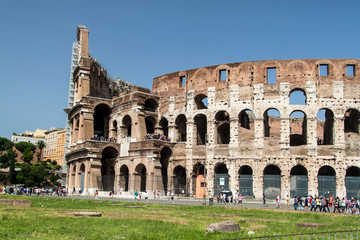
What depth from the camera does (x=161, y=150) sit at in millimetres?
43062

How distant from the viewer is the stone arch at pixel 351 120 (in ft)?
128

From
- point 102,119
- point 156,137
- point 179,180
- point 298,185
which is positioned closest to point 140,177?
point 179,180

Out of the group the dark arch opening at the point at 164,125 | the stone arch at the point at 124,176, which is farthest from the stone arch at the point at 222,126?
the stone arch at the point at 124,176

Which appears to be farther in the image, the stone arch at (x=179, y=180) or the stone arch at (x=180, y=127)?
the stone arch at (x=180, y=127)

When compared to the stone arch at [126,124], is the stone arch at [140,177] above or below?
below

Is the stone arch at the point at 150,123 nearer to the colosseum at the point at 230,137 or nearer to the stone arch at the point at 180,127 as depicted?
the colosseum at the point at 230,137

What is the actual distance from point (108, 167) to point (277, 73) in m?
21.4

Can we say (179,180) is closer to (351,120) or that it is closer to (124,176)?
(124,176)

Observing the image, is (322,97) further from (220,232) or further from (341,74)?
(220,232)

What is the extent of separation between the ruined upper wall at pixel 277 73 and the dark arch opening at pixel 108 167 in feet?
35.3

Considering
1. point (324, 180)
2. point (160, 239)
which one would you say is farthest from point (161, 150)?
point (160, 239)

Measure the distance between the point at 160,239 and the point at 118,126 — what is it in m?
35.8

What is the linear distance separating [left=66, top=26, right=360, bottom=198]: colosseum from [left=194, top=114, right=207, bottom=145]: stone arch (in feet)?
0.36

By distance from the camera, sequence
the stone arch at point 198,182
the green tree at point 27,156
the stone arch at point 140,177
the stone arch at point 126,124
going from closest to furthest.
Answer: the stone arch at point 198,182
the stone arch at point 140,177
the stone arch at point 126,124
the green tree at point 27,156
